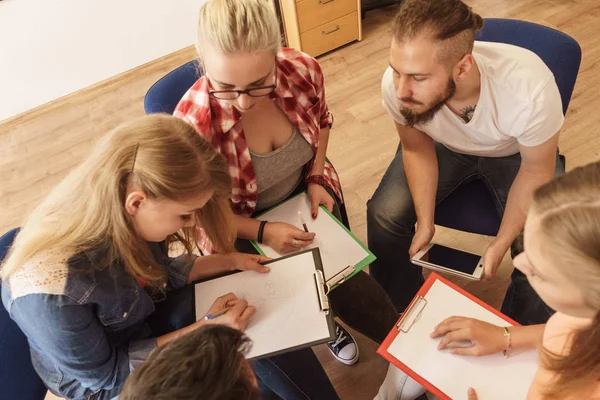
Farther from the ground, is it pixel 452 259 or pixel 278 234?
pixel 278 234

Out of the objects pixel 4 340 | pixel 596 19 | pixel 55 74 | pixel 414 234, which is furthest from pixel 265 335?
pixel 596 19

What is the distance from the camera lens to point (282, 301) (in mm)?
1176

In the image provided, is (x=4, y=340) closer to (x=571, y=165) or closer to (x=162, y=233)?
(x=162, y=233)

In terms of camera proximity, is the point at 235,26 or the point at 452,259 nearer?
the point at 235,26

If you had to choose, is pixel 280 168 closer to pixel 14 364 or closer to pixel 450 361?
pixel 450 361

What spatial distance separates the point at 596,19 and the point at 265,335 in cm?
279

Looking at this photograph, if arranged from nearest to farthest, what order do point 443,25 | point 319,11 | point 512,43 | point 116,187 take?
1. point 116,187
2. point 443,25
3. point 512,43
4. point 319,11

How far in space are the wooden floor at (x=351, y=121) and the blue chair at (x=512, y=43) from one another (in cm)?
43

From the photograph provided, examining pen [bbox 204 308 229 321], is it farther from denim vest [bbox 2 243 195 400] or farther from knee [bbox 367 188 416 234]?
knee [bbox 367 188 416 234]

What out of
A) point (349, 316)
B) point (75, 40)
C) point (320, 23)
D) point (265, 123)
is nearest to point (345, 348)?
point (349, 316)

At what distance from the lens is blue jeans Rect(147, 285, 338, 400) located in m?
1.23

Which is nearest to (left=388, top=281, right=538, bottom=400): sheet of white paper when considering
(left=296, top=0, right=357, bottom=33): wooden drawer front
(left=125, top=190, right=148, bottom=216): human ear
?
(left=125, top=190, right=148, bottom=216): human ear

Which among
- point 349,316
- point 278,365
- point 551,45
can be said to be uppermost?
point 551,45

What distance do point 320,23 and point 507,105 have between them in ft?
5.80
